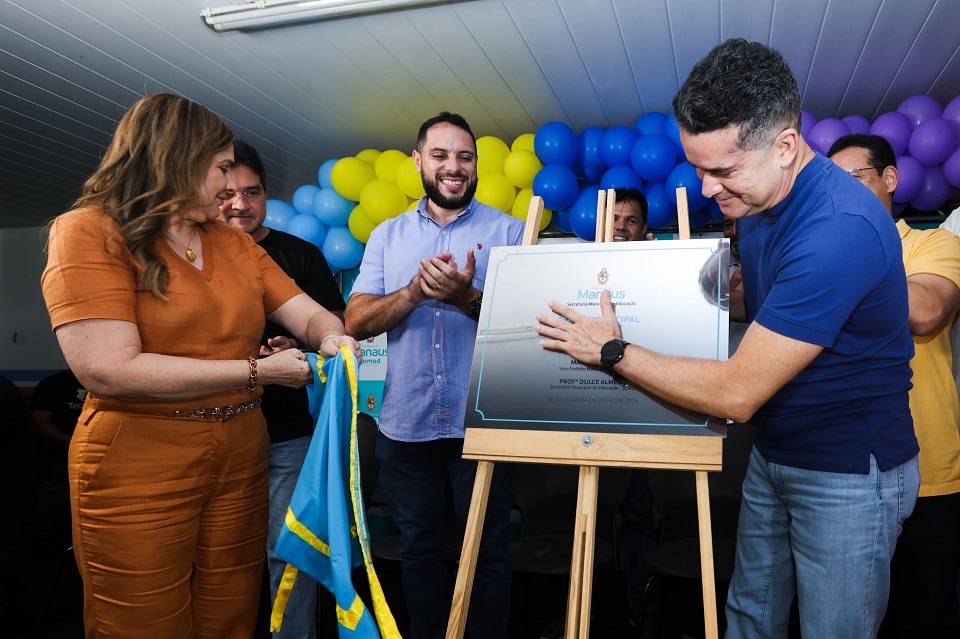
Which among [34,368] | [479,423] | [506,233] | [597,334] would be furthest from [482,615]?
[34,368]

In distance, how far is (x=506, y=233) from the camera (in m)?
2.25

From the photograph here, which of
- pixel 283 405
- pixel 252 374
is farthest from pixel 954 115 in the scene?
pixel 252 374

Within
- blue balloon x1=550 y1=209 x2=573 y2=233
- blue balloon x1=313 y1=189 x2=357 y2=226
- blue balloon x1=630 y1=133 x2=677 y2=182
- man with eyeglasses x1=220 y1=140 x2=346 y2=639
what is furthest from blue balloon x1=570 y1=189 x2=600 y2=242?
man with eyeglasses x1=220 y1=140 x2=346 y2=639

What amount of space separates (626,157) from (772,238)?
2.22 meters

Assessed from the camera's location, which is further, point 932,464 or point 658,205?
point 658,205

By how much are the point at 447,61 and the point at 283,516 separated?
2.19m

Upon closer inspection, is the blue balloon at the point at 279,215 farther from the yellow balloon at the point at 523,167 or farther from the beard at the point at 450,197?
the beard at the point at 450,197

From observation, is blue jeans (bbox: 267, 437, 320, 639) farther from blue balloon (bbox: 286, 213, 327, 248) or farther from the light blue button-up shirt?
blue balloon (bbox: 286, 213, 327, 248)

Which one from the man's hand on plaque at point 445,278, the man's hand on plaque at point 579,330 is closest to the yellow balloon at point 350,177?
the man's hand on plaque at point 445,278

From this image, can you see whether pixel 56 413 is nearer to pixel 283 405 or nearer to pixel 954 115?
pixel 283 405

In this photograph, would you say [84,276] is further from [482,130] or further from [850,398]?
[482,130]

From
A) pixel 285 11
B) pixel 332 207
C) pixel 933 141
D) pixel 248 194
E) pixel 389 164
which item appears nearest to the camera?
pixel 248 194

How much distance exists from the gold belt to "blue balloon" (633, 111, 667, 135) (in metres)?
2.68

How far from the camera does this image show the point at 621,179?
3473 mm
